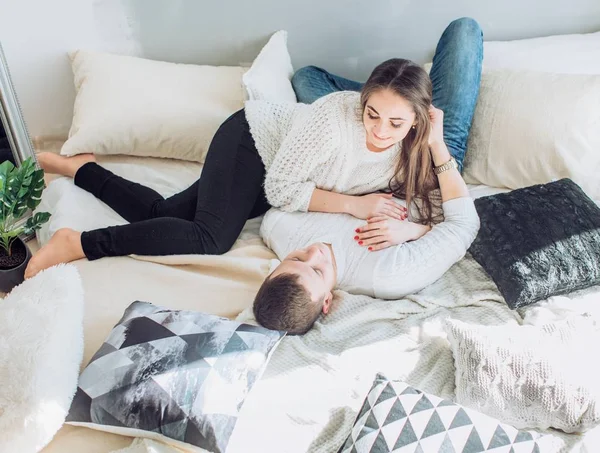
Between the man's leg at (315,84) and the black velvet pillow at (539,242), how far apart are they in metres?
0.68

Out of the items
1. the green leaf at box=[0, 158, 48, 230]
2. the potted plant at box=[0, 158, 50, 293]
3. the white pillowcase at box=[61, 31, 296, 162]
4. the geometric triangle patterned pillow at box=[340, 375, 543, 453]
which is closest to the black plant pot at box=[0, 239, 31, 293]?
the potted plant at box=[0, 158, 50, 293]

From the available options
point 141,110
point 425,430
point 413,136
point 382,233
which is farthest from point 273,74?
point 425,430

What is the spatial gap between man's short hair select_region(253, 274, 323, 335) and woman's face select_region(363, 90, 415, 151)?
0.42m

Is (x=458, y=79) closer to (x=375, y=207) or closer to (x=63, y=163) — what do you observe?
(x=375, y=207)

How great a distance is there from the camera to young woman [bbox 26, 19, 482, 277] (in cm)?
136

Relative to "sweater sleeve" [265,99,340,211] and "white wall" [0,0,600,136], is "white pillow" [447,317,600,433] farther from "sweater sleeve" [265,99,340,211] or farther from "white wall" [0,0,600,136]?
"white wall" [0,0,600,136]

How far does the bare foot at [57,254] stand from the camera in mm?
1457

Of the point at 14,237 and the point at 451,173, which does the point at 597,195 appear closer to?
the point at 451,173

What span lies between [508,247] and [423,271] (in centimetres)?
22

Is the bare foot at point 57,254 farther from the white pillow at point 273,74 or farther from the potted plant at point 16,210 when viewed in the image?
the white pillow at point 273,74

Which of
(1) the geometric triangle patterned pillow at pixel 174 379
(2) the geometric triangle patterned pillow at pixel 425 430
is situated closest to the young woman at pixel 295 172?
(1) the geometric triangle patterned pillow at pixel 174 379

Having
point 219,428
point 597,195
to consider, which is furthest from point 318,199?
point 597,195

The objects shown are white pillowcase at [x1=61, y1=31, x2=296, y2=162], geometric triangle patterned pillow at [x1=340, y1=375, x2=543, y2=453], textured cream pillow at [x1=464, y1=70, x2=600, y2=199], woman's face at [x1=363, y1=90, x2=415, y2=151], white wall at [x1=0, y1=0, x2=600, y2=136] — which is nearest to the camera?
geometric triangle patterned pillow at [x1=340, y1=375, x2=543, y2=453]

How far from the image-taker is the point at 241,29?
1991 millimetres
